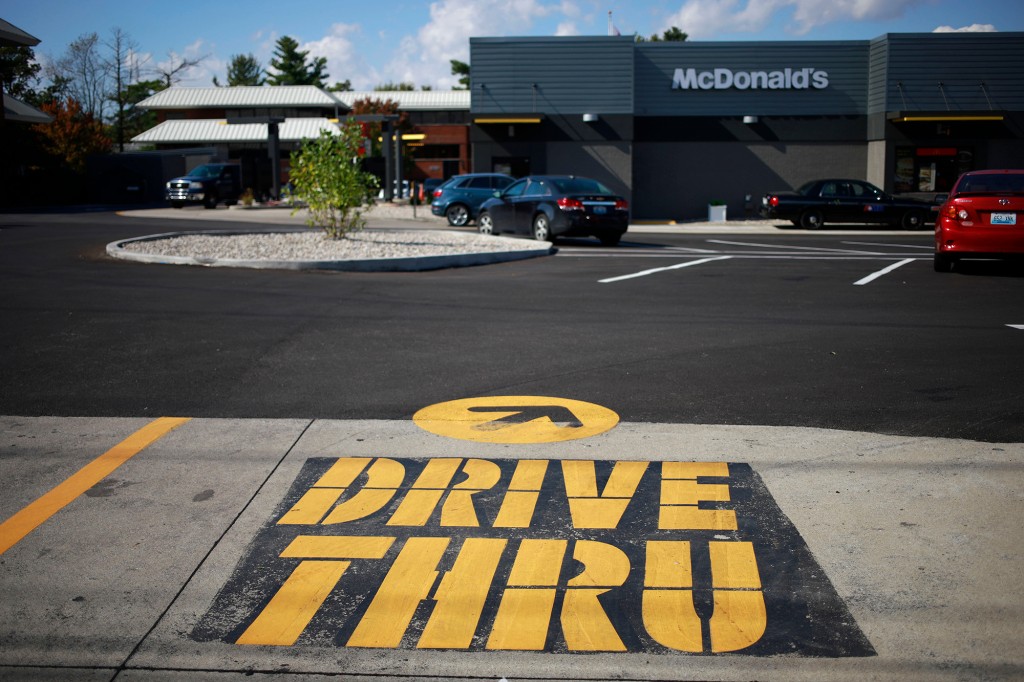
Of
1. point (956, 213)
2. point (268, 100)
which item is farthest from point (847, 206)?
point (268, 100)

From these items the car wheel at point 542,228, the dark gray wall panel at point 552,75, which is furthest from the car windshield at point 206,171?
the car wheel at point 542,228

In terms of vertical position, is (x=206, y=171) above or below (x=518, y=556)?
above

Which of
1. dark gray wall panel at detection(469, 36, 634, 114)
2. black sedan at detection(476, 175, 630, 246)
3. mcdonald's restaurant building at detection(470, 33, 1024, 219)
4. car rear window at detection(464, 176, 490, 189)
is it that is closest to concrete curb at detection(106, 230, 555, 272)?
black sedan at detection(476, 175, 630, 246)

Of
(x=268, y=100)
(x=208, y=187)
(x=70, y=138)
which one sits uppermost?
(x=268, y=100)

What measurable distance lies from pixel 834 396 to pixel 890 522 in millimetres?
2559

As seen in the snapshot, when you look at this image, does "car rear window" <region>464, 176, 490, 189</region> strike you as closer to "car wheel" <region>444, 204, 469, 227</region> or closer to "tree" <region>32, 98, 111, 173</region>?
"car wheel" <region>444, 204, 469, 227</region>

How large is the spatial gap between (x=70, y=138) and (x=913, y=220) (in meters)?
36.0

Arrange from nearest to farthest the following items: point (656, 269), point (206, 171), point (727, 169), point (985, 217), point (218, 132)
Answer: point (985, 217) < point (656, 269) < point (727, 169) < point (206, 171) < point (218, 132)

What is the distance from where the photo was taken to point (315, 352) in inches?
345

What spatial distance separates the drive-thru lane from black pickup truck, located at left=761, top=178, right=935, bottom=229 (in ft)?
82.6

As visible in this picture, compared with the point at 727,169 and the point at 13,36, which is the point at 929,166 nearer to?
the point at 727,169

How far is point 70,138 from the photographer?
146 feet

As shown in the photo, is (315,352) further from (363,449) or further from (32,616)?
(32,616)

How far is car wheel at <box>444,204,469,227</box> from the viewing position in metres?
28.8
